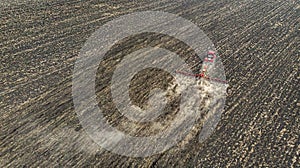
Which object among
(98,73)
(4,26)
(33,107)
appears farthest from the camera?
(4,26)

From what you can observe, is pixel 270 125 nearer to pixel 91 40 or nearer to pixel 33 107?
pixel 33 107

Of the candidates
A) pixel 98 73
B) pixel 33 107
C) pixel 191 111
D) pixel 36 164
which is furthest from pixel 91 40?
pixel 36 164

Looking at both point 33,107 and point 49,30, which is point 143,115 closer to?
point 33,107

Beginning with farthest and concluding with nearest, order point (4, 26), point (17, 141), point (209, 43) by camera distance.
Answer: point (209, 43) → point (4, 26) → point (17, 141)

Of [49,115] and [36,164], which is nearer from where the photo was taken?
[36,164]

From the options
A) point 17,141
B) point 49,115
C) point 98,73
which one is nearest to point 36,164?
point 17,141

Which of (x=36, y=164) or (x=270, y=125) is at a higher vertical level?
(x=36, y=164)
